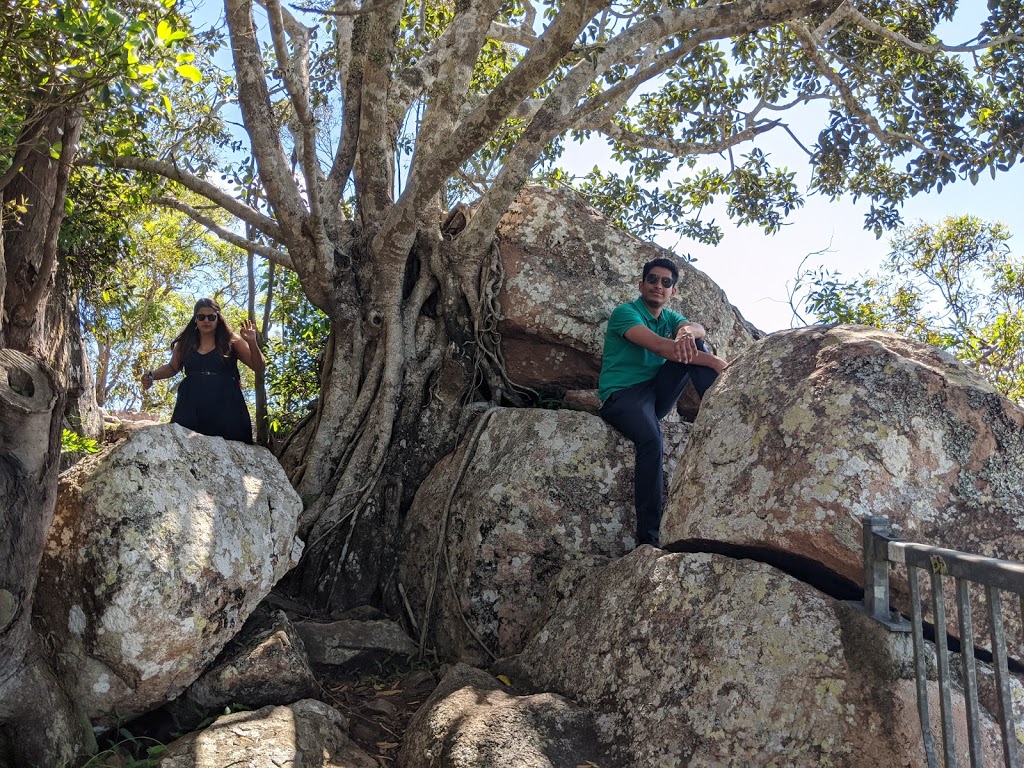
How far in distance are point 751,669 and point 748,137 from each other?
24.0 ft

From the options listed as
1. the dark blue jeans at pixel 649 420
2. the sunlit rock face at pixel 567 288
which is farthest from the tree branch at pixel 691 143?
the dark blue jeans at pixel 649 420

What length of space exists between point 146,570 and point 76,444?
1.86m

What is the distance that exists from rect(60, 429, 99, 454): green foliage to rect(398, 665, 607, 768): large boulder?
265cm

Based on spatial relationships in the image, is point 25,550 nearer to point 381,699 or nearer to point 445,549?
point 381,699

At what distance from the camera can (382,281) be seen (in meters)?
6.18

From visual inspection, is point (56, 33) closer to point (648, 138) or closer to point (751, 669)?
point (751, 669)

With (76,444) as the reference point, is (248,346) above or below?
above

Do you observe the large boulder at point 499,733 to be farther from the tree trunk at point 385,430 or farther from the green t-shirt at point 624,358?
the green t-shirt at point 624,358

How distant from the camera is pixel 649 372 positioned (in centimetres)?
531

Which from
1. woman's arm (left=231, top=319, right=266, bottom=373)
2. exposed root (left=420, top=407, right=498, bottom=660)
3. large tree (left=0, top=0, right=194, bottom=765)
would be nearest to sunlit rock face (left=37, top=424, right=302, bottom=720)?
large tree (left=0, top=0, right=194, bottom=765)

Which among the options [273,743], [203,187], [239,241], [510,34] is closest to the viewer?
[273,743]

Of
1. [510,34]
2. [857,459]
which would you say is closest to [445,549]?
[857,459]

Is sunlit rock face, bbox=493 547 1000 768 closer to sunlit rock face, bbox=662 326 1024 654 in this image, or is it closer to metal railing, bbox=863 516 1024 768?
metal railing, bbox=863 516 1024 768

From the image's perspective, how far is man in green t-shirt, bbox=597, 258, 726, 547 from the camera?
4891 mm
